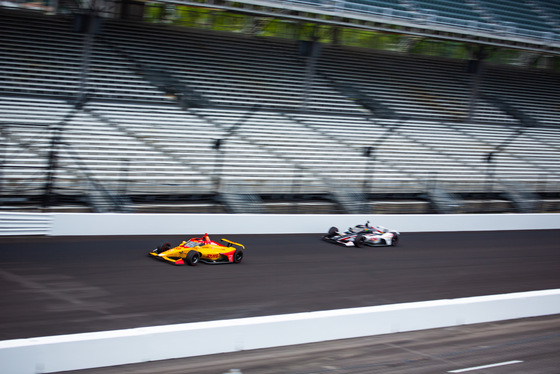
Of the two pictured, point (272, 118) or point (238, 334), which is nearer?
point (238, 334)

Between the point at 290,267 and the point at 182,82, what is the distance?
8.72 metres

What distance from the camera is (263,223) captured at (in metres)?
12.6

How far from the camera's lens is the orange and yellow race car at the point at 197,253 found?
9211mm

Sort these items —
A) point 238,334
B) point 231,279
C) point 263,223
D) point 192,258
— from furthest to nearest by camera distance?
point 263,223 → point 192,258 → point 231,279 → point 238,334

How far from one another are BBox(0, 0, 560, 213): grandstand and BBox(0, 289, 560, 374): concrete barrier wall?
6456 millimetres

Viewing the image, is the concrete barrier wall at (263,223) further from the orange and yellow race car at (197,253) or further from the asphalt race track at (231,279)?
the orange and yellow race car at (197,253)

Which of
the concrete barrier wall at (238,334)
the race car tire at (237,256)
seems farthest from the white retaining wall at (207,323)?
the race car tire at (237,256)

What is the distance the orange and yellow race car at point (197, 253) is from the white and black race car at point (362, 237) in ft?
9.48

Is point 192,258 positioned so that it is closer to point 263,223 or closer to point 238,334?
point 238,334

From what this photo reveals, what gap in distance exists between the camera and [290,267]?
986 centimetres

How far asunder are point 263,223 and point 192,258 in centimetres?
360

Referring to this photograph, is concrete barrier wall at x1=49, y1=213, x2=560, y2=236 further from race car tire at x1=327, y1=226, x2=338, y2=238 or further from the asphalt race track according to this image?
race car tire at x1=327, y1=226, x2=338, y2=238

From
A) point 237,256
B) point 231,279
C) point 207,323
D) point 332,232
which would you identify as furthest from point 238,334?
point 332,232

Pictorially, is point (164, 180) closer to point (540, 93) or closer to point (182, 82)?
point (182, 82)
